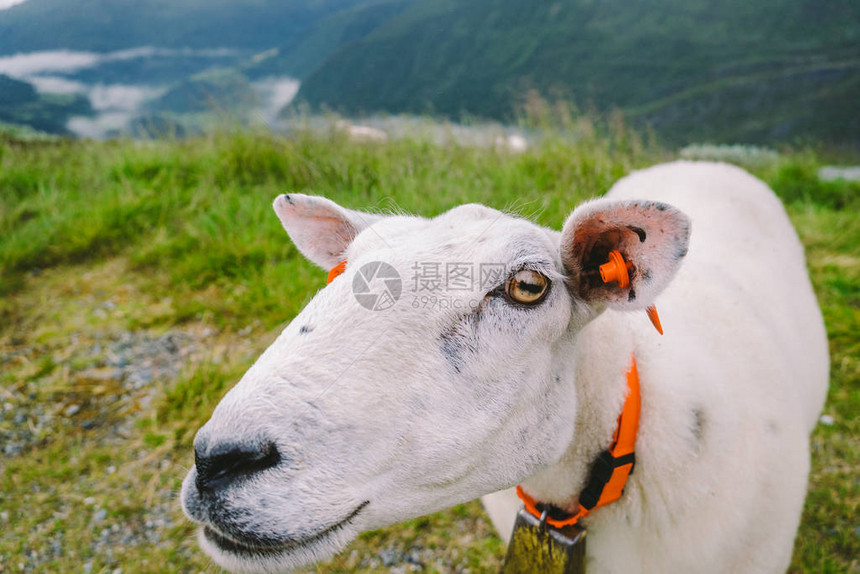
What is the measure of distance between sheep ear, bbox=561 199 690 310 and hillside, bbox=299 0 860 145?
66374 millimetres

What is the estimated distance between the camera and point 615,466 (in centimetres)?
150

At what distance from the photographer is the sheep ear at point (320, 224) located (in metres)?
1.69

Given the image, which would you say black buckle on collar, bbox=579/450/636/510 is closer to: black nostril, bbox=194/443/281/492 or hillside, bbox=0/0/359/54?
black nostril, bbox=194/443/281/492

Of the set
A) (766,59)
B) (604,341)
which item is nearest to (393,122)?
(604,341)

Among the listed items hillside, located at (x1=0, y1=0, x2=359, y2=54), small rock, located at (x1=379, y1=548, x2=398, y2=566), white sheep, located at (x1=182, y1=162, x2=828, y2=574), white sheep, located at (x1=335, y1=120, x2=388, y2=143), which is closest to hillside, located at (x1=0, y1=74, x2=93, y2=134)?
hillside, located at (x1=0, y1=0, x2=359, y2=54)

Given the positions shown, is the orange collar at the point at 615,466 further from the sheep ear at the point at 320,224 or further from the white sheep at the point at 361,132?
the white sheep at the point at 361,132

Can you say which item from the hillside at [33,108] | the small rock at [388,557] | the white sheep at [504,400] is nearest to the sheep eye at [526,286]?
the white sheep at [504,400]

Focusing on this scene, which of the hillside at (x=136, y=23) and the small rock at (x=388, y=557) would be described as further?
the hillside at (x=136, y=23)

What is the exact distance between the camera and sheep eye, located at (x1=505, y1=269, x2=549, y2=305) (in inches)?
50.1

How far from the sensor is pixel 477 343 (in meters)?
1.23

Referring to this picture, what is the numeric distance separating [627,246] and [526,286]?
0.31 m

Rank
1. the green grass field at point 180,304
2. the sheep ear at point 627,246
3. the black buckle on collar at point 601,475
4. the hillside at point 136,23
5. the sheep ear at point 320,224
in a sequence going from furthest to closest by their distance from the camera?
the hillside at point 136,23
the green grass field at point 180,304
the sheep ear at point 320,224
the black buckle on collar at point 601,475
the sheep ear at point 627,246

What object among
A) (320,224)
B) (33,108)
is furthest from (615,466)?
(33,108)

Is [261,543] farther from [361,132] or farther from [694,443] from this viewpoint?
[361,132]
